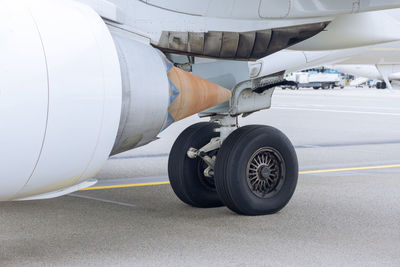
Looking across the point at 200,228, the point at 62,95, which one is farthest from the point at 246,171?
the point at 62,95

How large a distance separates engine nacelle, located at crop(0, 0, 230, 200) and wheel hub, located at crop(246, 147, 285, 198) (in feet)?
5.12

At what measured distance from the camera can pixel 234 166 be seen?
5727 millimetres

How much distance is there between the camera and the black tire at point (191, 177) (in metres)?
6.31

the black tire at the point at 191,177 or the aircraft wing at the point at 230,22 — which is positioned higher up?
the aircraft wing at the point at 230,22

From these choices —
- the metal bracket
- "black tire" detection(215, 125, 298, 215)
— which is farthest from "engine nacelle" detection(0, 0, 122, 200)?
the metal bracket

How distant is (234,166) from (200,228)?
0.65 meters

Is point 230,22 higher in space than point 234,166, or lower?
higher

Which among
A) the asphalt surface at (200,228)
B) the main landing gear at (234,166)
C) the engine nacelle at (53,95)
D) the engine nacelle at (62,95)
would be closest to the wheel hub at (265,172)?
the main landing gear at (234,166)

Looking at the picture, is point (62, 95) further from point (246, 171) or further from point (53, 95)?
point (246, 171)

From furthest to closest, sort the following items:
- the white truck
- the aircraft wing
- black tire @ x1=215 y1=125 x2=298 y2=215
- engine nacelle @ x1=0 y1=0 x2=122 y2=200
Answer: the white truck → black tire @ x1=215 y1=125 x2=298 y2=215 → the aircraft wing → engine nacelle @ x1=0 y1=0 x2=122 y2=200

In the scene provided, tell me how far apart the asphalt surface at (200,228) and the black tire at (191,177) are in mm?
151

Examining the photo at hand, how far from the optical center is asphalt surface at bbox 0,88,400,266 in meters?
4.55

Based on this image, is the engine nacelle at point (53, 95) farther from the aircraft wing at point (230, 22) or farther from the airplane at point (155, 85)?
the aircraft wing at point (230, 22)

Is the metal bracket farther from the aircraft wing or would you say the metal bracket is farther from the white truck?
the white truck
